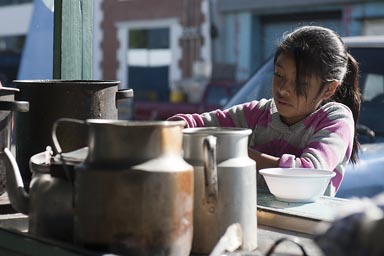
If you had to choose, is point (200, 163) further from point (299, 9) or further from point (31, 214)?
point (299, 9)

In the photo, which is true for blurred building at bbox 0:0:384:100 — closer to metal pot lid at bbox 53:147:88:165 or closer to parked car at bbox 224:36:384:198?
parked car at bbox 224:36:384:198

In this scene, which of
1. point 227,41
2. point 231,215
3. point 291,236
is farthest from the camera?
point 227,41

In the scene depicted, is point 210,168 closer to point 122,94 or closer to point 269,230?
point 269,230

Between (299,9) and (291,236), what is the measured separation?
13.7m

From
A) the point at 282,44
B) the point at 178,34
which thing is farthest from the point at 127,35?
the point at 282,44

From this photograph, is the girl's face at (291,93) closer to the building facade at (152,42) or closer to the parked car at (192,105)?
the parked car at (192,105)

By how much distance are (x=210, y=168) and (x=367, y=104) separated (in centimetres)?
297

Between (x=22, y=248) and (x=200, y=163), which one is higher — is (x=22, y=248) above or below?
below

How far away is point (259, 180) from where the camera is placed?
1.94m

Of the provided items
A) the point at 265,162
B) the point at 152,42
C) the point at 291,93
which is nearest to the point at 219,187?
the point at 265,162

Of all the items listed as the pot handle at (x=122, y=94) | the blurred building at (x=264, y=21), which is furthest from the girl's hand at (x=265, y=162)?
the blurred building at (x=264, y=21)

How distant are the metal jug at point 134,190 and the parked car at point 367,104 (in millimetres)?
2200

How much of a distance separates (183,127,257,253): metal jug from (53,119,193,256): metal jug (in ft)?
0.25

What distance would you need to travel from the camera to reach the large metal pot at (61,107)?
170 centimetres
